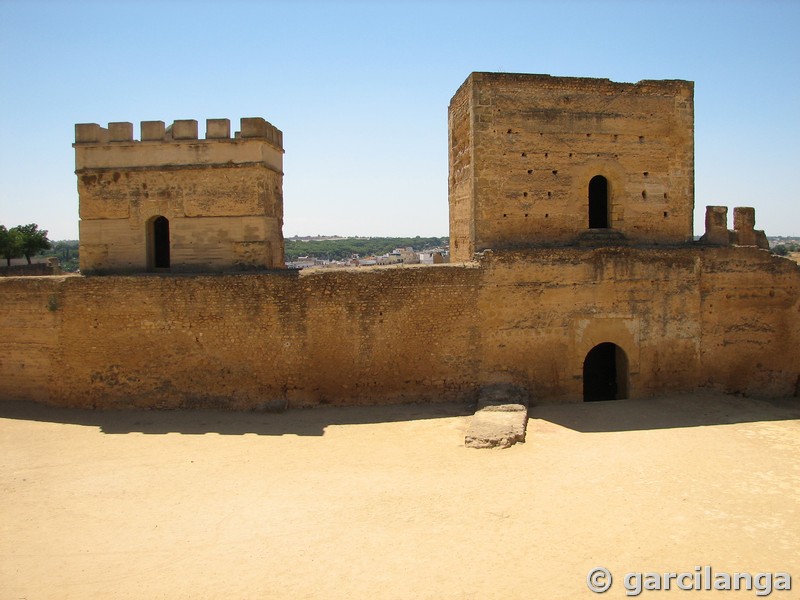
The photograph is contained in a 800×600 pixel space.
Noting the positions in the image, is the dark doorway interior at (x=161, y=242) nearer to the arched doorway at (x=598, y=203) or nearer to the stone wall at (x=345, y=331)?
the stone wall at (x=345, y=331)

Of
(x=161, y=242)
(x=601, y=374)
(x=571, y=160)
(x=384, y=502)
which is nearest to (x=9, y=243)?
(x=161, y=242)

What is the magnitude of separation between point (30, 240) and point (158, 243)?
77.9ft

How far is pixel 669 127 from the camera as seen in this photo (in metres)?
13.7

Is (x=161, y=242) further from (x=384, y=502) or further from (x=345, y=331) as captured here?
(x=384, y=502)

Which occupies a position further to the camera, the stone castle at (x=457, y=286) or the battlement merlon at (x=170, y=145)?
the battlement merlon at (x=170, y=145)

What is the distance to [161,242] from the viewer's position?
13430 mm

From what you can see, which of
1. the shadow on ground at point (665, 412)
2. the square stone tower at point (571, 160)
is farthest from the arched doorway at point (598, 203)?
the shadow on ground at point (665, 412)

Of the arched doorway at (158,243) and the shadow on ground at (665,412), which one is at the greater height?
the arched doorway at (158,243)

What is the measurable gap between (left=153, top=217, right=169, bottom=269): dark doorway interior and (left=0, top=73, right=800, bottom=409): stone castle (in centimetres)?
6

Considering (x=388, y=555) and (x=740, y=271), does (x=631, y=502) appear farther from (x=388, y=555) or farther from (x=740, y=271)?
(x=740, y=271)

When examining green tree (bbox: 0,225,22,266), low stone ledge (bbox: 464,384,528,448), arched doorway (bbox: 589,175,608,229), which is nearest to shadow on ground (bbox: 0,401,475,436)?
low stone ledge (bbox: 464,384,528,448)

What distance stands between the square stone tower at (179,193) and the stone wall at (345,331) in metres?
1.09

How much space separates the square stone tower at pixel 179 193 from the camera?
12461 mm

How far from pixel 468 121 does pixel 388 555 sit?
30.6 feet
